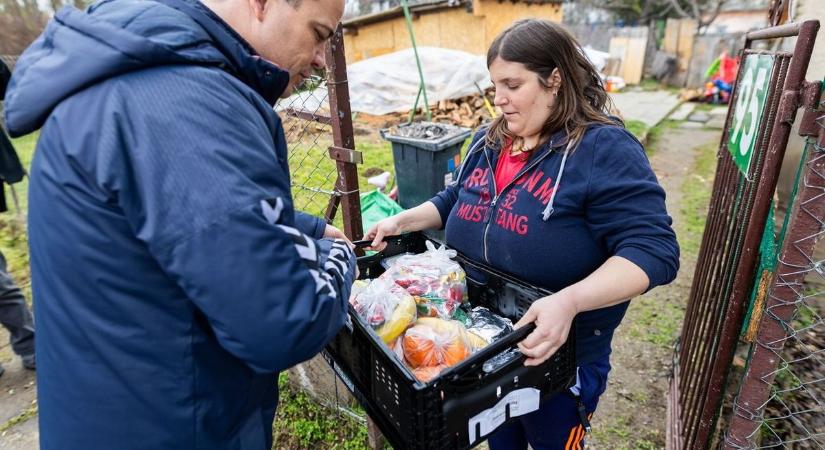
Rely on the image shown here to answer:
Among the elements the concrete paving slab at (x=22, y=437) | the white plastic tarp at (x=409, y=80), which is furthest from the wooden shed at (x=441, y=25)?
the concrete paving slab at (x=22, y=437)

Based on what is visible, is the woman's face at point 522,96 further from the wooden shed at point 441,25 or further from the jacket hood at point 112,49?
the wooden shed at point 441,25

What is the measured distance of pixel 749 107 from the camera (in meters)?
2.04

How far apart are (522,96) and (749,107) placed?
1117mm

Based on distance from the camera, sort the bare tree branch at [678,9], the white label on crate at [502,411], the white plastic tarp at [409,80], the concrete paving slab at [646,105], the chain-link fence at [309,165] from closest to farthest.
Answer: the white label on crate at [502,411]
the chain-link fence at [309,165]
the white plastic tarp at [409,80]
the concrete paving slab at [646,105]
the bare tree branch at [678,9]

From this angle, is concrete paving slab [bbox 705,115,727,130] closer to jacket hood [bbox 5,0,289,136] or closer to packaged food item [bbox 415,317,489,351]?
packaged food item [bbox 415,317,489,351]

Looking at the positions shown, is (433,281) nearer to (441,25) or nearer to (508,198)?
(508,198)

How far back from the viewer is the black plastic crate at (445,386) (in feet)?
3.74

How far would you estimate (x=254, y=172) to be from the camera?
88cm

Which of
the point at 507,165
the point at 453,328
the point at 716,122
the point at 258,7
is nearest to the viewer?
the point at 258,7

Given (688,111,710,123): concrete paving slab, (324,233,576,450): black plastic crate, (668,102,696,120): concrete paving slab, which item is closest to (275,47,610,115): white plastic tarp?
(668,102,696,120): concrete paving slab

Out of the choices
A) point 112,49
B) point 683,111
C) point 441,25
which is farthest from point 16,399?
point 683,111

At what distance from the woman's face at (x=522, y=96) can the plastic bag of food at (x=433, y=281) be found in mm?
555

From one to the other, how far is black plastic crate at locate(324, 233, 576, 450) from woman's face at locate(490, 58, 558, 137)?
56 cm

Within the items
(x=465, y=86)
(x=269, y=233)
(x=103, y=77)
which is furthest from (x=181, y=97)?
(x=465, y=86)
